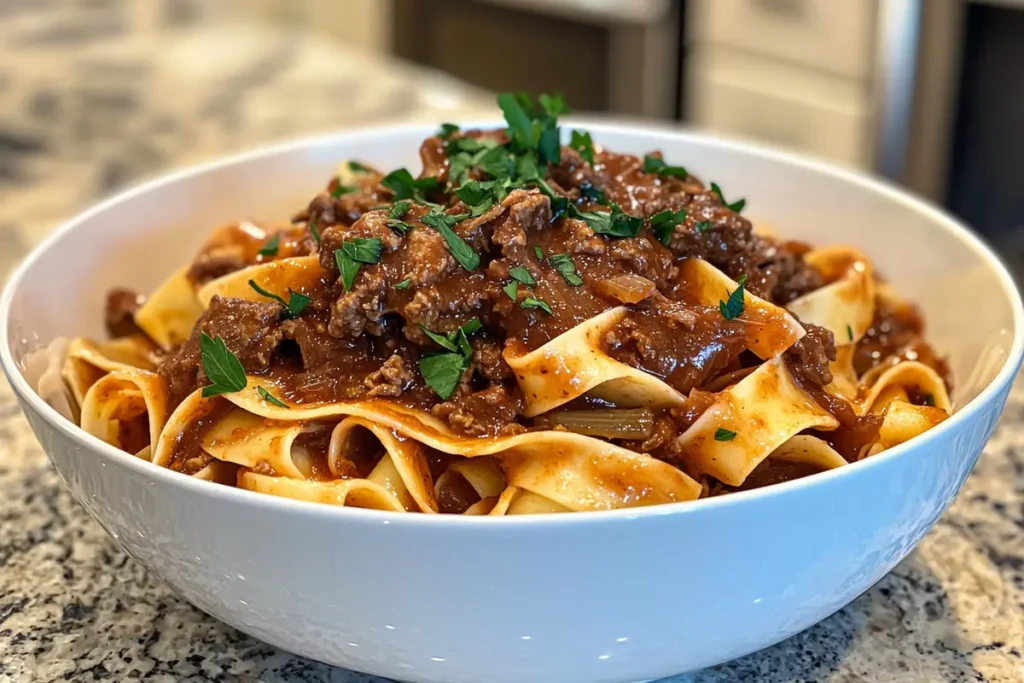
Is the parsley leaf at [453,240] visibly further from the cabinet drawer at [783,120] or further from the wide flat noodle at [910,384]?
the cabinet drawer at [783,120]

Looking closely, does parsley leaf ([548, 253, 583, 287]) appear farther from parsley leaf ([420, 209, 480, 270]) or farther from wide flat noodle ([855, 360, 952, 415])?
wide flat noodle ([855, 360, 952, 415])

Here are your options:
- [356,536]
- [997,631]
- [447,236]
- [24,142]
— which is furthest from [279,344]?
[24,142]

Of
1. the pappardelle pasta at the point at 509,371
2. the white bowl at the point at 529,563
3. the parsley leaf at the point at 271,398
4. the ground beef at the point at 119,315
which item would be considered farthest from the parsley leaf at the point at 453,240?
the ground beef at the point at 119,315

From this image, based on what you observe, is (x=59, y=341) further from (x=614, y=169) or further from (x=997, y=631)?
(x=997, y=631)

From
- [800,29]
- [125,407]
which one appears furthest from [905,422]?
[800,29]

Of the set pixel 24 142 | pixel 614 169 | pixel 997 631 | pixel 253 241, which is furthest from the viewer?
pixel 24 142

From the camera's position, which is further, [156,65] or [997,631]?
[156,65]

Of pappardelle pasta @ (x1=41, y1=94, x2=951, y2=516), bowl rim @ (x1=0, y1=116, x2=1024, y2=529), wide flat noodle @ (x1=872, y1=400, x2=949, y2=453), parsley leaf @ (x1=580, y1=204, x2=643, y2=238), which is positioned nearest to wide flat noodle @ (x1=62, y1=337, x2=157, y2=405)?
pappardelle pasta @ (x1=41, y1=94, x2=951, y2=516)
